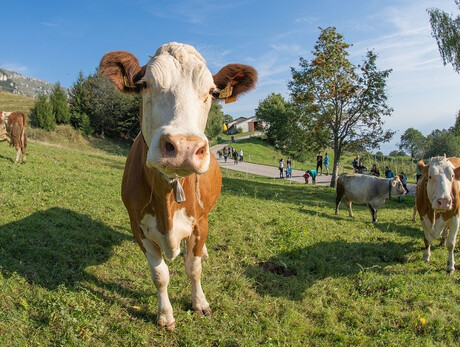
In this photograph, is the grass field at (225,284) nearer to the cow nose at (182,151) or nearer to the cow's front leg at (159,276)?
the cow's front leg at (159,276)

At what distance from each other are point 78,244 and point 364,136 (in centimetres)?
1878

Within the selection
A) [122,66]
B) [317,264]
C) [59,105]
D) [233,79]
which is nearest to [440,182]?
[317,264]

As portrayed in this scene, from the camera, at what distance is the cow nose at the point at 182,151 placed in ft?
7.91

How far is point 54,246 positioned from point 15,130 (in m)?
7.82

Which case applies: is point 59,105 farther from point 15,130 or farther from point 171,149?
point 171,149

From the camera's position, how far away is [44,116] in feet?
105

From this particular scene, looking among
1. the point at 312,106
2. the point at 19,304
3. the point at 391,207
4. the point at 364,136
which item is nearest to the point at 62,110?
the point at 312,106

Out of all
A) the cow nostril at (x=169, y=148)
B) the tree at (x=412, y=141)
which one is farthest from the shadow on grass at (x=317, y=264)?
the tree at (x=412, y=141)

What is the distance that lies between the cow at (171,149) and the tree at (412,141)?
336 feet

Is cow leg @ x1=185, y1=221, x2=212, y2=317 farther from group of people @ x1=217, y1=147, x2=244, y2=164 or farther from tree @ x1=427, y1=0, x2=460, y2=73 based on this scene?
group of people @ x1=217, y1=147, x2=244, y2=164

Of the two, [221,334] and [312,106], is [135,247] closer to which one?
[221,334]

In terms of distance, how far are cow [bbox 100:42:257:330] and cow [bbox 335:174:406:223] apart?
836cm

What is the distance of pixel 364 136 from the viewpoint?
803 inches

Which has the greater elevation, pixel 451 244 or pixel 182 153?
pixel 182 153
